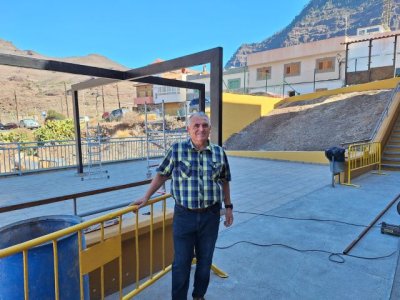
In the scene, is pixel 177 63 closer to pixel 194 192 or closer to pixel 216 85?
pixel 216 85

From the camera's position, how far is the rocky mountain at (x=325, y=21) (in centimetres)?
12555

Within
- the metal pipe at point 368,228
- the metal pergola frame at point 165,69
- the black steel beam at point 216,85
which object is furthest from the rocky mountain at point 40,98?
the metal pipe at point 368,228

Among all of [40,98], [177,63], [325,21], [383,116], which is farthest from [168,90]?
[325,21]

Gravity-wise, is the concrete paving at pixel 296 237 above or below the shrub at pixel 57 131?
below

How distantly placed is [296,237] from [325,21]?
163 m

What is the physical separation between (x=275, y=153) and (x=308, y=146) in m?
1.62

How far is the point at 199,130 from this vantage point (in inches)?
83.2

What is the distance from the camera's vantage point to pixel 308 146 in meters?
12.2

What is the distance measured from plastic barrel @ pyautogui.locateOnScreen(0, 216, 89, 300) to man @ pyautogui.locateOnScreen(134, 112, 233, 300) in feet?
2.25

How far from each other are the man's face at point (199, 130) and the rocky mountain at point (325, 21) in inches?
5260

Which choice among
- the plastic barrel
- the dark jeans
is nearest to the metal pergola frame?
the dark jeans

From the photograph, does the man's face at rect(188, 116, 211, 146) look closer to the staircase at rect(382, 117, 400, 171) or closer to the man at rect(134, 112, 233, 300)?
the man at rect(134, 112, 233, 300)

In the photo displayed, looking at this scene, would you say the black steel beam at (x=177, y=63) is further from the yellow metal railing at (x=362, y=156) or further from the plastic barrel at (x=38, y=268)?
the yellow metal railing at (x=362, y=156)

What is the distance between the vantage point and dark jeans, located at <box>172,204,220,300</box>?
2.10m
